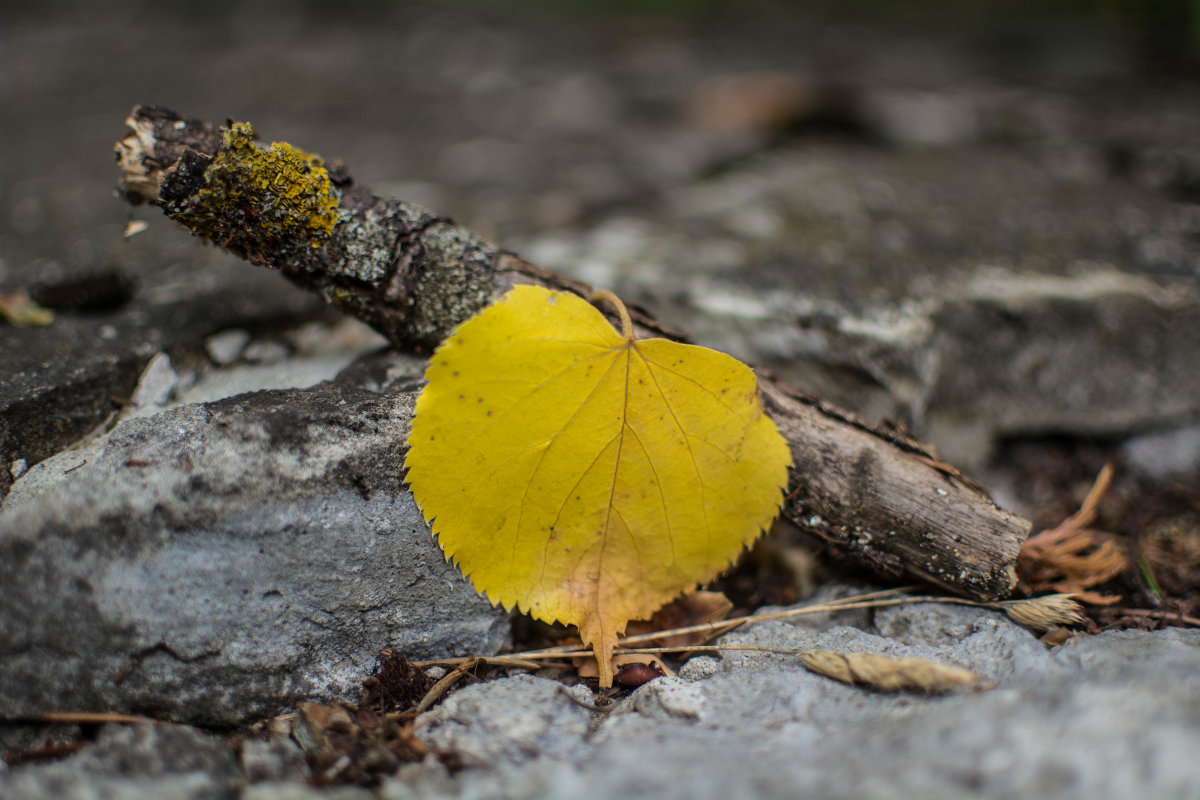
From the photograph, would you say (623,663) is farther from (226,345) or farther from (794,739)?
(226,345)

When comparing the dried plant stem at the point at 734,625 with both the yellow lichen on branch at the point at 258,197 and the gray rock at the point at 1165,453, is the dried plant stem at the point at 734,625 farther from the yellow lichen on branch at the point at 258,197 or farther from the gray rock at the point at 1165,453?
the gray rock at the point at 1165,453

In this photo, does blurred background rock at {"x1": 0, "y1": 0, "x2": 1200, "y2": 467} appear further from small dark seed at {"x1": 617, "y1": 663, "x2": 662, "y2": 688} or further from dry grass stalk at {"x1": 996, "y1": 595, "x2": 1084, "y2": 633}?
small dark seed at {"x1": 617, "y1": 663, "x2": 662, "y2": 688}

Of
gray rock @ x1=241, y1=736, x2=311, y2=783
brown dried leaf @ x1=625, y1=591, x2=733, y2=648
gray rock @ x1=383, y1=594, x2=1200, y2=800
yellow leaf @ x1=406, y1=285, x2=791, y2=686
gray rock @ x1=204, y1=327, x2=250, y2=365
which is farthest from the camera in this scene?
gray rock @ x1=204, y1=327, x2=250, y2=365

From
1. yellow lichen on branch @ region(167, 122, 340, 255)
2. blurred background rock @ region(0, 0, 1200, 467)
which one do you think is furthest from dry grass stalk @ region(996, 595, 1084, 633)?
yellow lichen on branch @ region(167, 122, 340, 255)

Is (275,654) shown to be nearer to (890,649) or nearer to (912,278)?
(890,649)

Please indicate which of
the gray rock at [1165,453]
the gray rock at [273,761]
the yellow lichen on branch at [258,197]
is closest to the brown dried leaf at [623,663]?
the gray rock at [273,761]

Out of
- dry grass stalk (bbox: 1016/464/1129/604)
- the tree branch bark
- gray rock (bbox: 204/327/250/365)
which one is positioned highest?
the tree branch bark

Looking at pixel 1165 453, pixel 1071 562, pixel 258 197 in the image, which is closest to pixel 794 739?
pixel 1071 562
